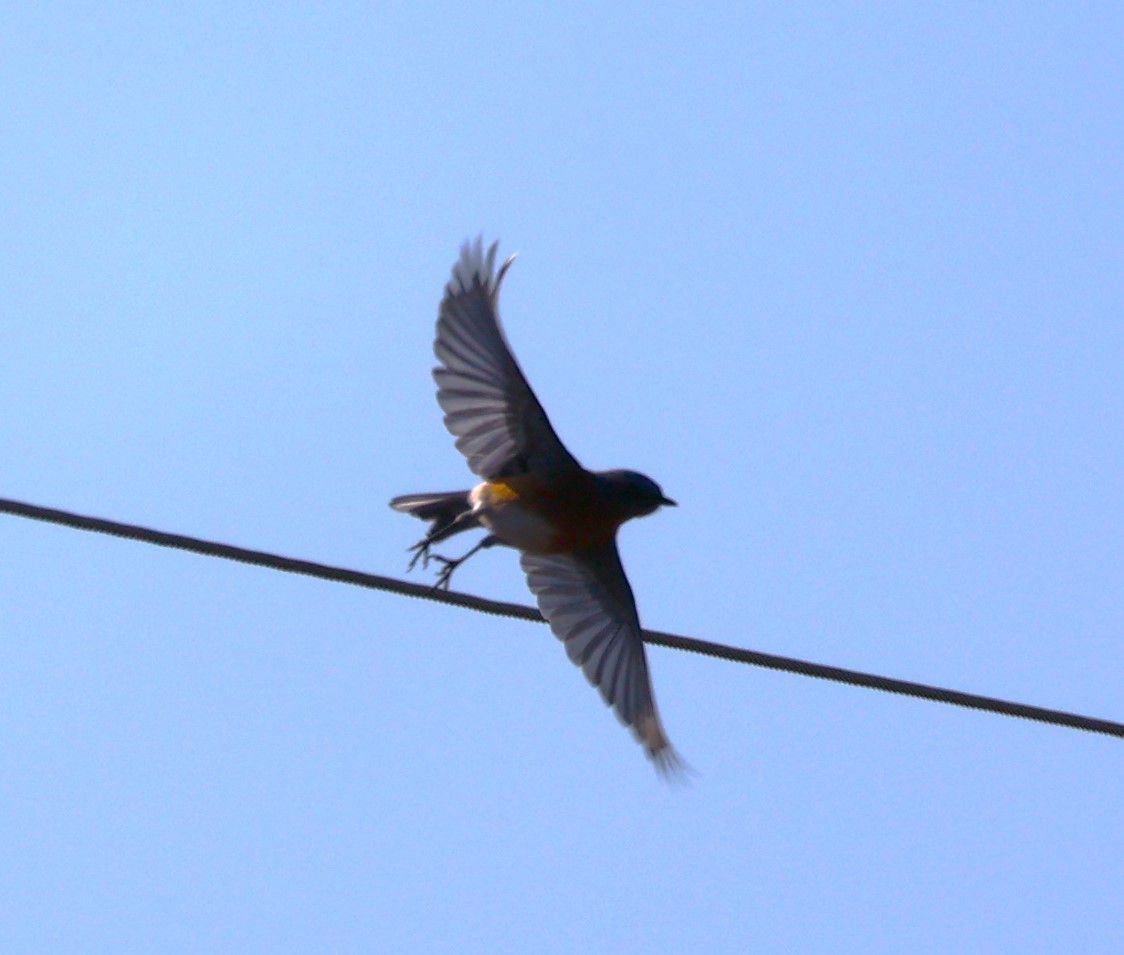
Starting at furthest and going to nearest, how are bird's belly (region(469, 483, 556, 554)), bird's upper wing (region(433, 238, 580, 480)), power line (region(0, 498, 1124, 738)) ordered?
1. bird's belly (region(469, 483, 556, 554))
2. bird's upper wing (region(433, 238, 580, 480))
3. power line (region(0, 498, 1124, 738))

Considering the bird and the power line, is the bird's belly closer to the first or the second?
the bird

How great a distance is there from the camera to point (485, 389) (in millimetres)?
7758

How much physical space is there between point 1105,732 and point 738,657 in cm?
123

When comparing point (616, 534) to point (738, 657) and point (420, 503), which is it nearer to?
point (420, 503)

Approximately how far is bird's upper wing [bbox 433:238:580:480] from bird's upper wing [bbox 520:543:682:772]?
59cm

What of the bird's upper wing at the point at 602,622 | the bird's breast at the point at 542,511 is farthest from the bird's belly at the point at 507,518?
the bird's upper wing at the point at 602,622

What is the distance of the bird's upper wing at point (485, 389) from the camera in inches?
297

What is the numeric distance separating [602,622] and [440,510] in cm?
91

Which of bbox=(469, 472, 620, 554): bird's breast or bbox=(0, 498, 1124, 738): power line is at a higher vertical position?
bbox=(469, 472, 620, 554): bird's breast

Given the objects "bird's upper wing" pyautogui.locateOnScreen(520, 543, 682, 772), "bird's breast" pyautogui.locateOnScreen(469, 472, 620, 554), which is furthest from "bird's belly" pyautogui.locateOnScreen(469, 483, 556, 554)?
"bird's upper wing" pyautogui.locateOnScreen(520, 543, 682, 772)

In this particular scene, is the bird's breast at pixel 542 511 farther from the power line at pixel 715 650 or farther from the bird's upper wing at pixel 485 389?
the power line at pixel 715 650

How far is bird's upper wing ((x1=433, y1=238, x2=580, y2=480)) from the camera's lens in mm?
7555

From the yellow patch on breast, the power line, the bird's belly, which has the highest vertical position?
the yellow patch on breast

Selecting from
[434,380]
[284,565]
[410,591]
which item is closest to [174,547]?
[284,565]
